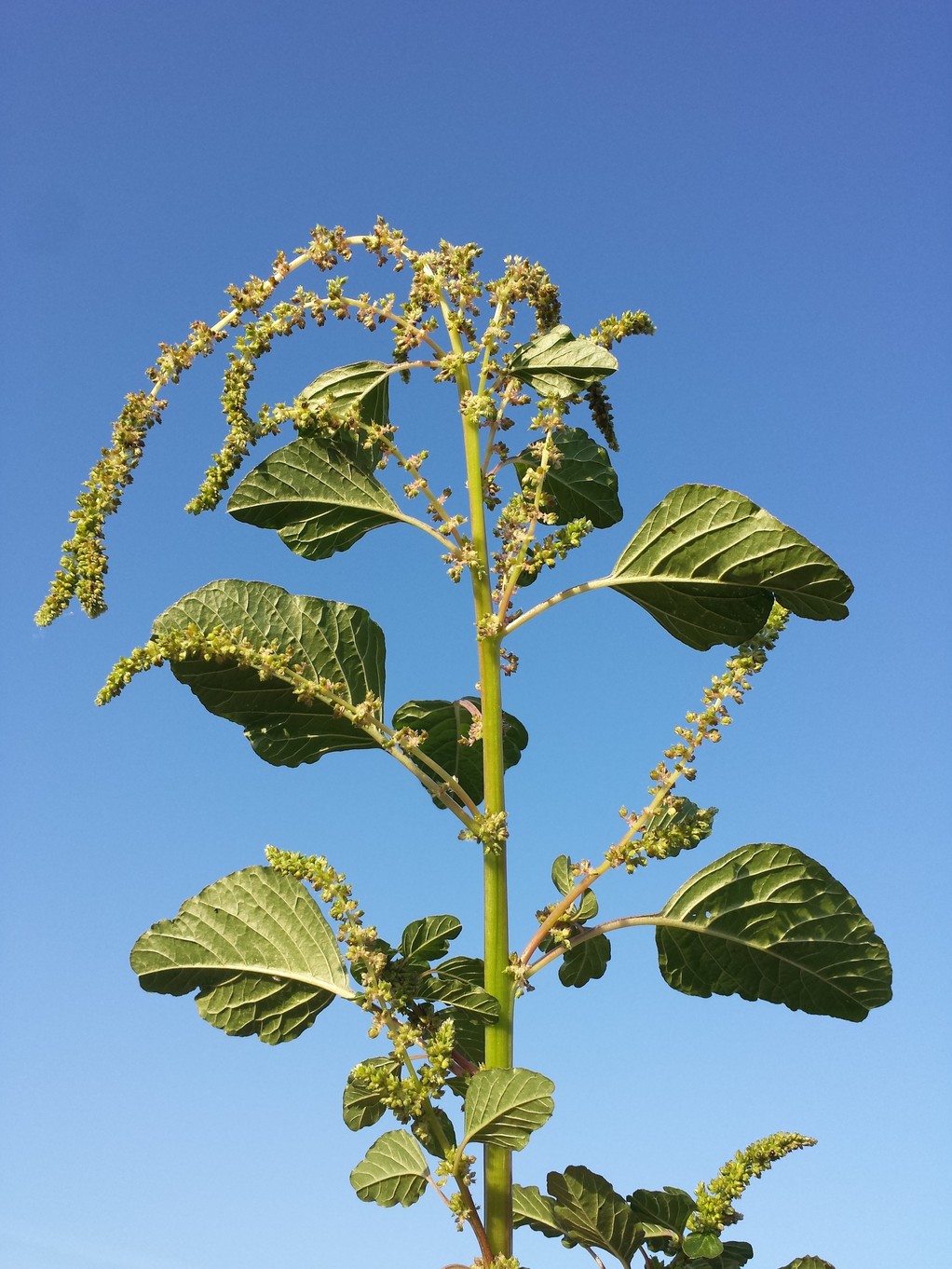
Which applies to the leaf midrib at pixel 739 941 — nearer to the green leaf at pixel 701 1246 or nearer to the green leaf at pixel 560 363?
the green leaf at pixel 701 1246

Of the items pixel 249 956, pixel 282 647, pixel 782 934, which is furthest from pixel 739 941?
pixel 282 647

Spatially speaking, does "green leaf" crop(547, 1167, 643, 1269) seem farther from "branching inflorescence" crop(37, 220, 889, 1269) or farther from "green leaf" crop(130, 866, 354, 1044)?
"green leaf" crop(130, 866, 354, 1044)

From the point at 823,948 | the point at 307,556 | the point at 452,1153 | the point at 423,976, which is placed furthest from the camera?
the point at 307,556

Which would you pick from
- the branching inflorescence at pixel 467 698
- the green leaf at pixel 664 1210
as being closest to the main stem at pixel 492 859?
the branching inflorescence at pixel 467 698

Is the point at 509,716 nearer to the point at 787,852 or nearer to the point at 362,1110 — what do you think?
the point at 787,852

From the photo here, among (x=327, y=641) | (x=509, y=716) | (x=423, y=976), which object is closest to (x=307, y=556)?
(x=327, y=641)

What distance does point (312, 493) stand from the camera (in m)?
3.27

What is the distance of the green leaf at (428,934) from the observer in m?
2.95

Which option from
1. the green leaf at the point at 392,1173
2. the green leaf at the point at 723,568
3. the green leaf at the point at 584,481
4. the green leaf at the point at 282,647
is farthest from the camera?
the green leaf at the point at 584,481

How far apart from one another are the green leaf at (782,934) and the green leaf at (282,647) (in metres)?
1.07

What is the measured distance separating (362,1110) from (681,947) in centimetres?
102

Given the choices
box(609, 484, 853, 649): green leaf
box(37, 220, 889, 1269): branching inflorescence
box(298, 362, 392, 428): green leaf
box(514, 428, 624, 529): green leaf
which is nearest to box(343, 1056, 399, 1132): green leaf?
box(37, 220, 889, 1269): branching inflorescence

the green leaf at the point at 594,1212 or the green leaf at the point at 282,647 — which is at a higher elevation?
the green leaf at the point at 282,647

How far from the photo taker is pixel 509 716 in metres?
3.60
